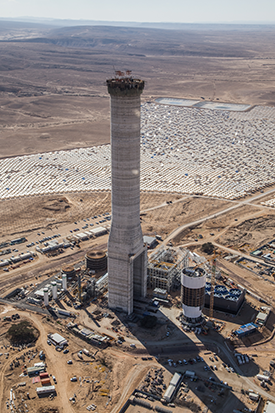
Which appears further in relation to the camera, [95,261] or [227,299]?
[95,261]

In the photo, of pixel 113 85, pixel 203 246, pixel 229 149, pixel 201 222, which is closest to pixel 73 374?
pixel 113 85

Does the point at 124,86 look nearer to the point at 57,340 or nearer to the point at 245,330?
the point at 57,340

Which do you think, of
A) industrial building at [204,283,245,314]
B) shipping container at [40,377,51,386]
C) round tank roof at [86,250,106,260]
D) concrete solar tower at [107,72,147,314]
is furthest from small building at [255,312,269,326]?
shipping container at [40,377,51,386]

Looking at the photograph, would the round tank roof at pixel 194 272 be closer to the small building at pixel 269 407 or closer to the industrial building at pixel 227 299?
the industrial building at pixel 227 299

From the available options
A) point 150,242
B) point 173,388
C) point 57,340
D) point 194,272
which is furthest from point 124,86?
point 150,242

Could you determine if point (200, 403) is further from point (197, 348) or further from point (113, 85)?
point (113, 85)

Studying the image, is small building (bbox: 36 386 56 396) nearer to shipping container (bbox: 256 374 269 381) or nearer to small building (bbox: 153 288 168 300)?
shipping container (bbox: 256 374 269 381)
